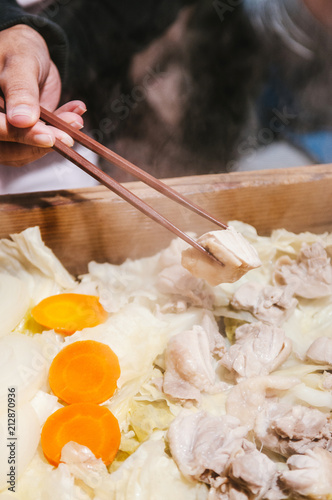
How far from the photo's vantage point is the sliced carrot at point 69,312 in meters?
1.97

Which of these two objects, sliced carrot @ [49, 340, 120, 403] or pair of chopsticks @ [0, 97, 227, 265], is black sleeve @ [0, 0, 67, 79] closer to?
pair of chopsticks @ [0, 97, 227, 265]

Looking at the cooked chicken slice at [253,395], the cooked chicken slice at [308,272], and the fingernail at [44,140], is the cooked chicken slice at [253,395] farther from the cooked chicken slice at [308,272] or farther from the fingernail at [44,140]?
the fingernail at [44,140]

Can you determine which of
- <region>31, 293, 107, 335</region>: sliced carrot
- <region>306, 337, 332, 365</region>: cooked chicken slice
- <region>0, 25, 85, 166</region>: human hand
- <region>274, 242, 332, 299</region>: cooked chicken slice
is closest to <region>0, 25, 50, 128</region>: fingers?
<region>0, 25, 85, 166</region>: human hand

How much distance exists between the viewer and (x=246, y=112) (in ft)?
11.4

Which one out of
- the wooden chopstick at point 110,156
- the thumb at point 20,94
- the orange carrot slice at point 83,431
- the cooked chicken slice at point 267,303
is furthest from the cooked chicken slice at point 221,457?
the thumb at point 20,94

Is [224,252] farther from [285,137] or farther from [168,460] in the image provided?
[285,137]

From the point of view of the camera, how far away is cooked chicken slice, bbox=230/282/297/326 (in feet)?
6.61

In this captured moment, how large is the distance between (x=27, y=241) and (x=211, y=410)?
132 cm

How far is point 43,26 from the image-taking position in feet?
8.09

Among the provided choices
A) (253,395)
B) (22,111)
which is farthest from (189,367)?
(22,111)

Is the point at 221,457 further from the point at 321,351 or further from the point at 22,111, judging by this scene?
the point at 22,111

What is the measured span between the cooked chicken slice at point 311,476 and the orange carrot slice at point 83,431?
0.66m

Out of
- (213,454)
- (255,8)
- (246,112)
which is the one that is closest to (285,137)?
(246,112)

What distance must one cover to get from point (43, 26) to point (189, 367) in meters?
2.27
